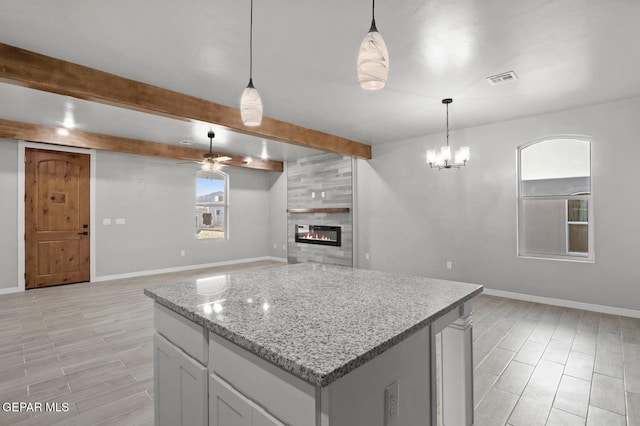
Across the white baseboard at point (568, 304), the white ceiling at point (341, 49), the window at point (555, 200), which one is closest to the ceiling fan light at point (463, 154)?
the white ceiling at point (341, 49)

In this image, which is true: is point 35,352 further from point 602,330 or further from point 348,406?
point 602,330

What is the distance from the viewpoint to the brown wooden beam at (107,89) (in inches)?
108

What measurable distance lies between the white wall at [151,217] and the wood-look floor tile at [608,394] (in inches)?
273

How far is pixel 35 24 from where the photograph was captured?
238cm

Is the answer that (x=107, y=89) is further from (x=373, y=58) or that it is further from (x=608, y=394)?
(x=608, y=394)

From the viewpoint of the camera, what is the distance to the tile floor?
6.75ft

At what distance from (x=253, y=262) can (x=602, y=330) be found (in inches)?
265

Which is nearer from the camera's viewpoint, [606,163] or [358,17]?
[358,17]

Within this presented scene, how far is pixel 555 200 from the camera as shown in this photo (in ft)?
14.7

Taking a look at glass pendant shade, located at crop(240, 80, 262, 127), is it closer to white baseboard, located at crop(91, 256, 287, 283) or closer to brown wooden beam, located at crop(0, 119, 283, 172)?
brown wooden beam, located at crop(0, 119, 283, 172)

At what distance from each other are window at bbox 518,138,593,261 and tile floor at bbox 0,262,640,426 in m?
0.86

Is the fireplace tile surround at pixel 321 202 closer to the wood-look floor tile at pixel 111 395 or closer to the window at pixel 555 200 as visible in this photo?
the window at pixel 555 200

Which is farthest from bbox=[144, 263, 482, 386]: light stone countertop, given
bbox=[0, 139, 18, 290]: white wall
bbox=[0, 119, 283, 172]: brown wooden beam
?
bbox=[0, 139, 18, 290]: white wall

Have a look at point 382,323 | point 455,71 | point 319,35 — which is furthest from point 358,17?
point 382,323
